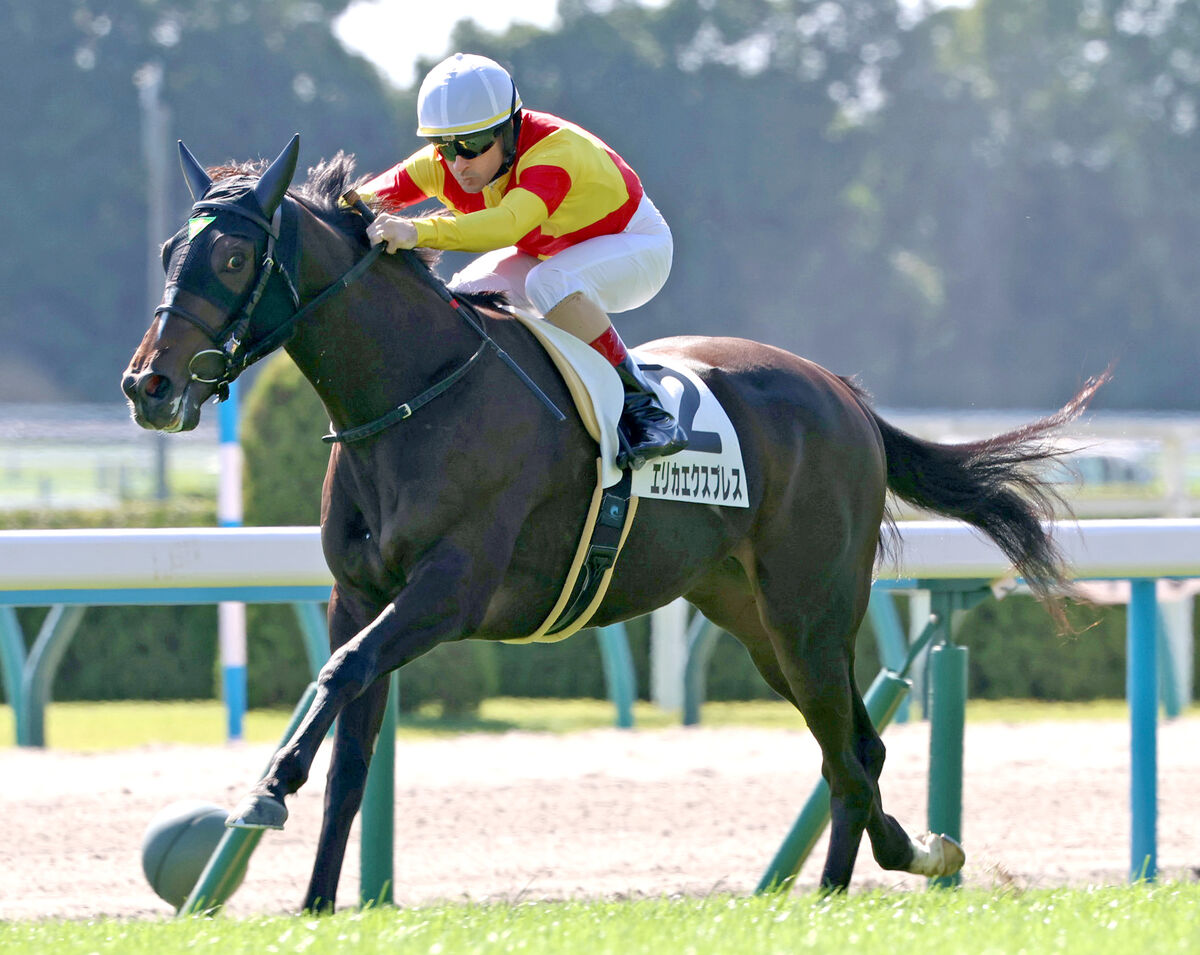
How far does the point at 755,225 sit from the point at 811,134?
549cm

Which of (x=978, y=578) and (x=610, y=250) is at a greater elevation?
(x=610, y=250)

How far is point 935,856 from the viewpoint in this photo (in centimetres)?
446

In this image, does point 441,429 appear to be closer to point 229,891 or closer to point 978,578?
point 229,891

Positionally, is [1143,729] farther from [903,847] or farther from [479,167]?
[479,167]

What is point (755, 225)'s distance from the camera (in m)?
52.3

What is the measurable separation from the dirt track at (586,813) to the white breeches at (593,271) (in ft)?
5.31

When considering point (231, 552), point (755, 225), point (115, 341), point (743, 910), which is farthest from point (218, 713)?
point (755, 225)

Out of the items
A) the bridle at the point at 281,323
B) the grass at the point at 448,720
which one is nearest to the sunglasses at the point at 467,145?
the bridle at the point at 281,323

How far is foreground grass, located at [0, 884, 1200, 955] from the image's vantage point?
2.96 meters

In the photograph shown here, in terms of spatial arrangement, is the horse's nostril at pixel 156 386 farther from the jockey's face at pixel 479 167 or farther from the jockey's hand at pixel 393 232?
the jockey's face at pixel 479 167

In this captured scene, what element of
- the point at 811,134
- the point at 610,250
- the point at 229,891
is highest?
the point at 811,134

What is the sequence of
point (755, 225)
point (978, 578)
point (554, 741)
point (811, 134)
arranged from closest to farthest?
1. point (978, 578)
2. point (554, 741)
3. point (755, 225)
4. point (811, 134)

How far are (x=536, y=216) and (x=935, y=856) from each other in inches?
75.5

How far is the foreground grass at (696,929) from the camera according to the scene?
2.96 metres
